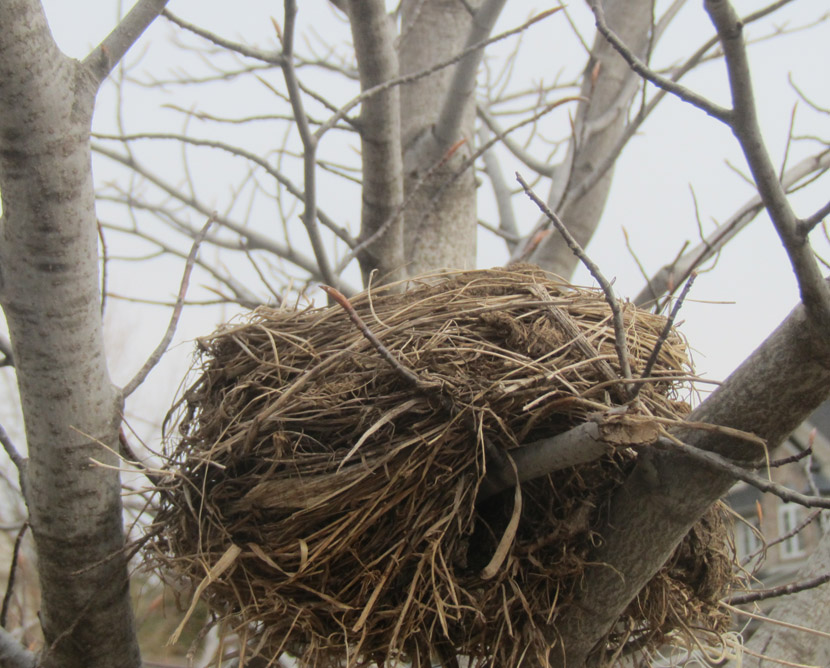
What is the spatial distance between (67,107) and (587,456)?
1.18m

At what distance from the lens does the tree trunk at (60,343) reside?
4.75ft

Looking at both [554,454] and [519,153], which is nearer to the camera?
[554,454]

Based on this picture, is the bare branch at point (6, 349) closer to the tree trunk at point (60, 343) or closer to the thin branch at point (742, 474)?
the tree trunk at point (60, 343)

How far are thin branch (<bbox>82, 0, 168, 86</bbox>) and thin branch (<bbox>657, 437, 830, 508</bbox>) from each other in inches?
51.0

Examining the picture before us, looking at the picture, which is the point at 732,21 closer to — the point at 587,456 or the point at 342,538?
the point at 587,456

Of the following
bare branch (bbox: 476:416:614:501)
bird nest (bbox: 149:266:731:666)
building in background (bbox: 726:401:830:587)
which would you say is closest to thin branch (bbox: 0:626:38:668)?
bird nest (bbox: 149:266:731:666)

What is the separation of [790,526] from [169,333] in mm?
9177

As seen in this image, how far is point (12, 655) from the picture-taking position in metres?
1.73

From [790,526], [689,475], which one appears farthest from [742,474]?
[790,526]

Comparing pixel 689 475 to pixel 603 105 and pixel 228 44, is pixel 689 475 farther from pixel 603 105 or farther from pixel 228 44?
pixel 603 105

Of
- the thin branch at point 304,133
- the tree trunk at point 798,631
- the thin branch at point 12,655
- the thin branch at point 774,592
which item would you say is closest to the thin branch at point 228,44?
the thin branch at point 304,133

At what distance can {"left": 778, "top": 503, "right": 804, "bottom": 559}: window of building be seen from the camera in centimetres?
844

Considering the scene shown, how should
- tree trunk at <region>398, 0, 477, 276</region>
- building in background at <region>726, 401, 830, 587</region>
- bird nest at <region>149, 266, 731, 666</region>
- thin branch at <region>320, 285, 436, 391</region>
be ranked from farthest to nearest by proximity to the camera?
building in background at <region>726, 401, 830, 587</region>, tree trunk at <region>398, 0, 477, 276</region>, bird nest at <region>149, 266, 731, 666</region>, thin branch at <region>320, 285, 436, 391</region>

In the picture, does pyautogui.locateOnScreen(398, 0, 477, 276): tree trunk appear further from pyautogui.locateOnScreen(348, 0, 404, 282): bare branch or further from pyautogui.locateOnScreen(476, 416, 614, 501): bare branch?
pyautogui.locateOnScreen(476, 416, 614, 501): bare branch
